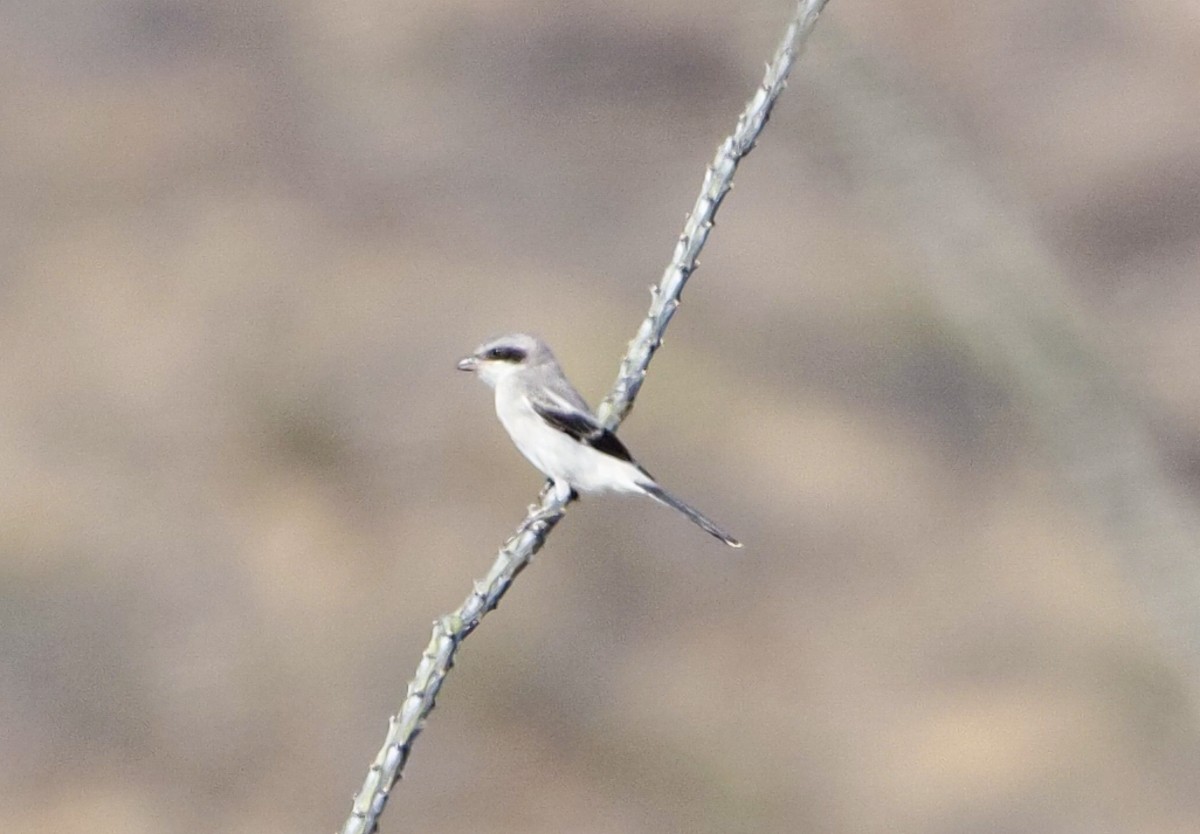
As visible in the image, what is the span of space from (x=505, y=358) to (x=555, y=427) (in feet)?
1.99

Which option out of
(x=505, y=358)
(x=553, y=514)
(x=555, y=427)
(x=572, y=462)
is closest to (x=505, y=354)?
(x=505, y=358)

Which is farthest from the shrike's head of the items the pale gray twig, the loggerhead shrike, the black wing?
the pale gray twig

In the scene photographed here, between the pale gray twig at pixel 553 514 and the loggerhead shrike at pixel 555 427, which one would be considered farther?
the loggerhead shrike at pixel 555 427

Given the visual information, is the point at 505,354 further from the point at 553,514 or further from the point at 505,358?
→ the point at 553,514

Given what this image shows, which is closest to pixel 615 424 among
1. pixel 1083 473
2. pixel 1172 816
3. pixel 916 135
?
pixel 916 135

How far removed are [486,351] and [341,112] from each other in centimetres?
1041

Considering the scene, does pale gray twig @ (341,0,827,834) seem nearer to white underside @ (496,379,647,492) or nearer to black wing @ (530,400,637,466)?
black wing @ (530,400,637,466)

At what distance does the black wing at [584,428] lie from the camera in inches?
192

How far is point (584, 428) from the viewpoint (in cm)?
517

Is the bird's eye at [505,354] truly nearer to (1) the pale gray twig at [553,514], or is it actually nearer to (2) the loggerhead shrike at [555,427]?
(2) the loggerhead shrike at [555,427]

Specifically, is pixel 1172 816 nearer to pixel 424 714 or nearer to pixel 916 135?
pixel 916 135

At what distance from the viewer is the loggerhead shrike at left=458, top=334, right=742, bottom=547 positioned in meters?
5.16

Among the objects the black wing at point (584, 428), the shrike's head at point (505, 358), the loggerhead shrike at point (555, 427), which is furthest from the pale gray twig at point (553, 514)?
the shrike's head at point (505, 358)

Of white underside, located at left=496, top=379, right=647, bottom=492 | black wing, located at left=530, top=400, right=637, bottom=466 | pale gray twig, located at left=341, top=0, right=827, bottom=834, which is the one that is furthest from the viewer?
white underside, located at left=496, top=379, right=647, bottom=492
